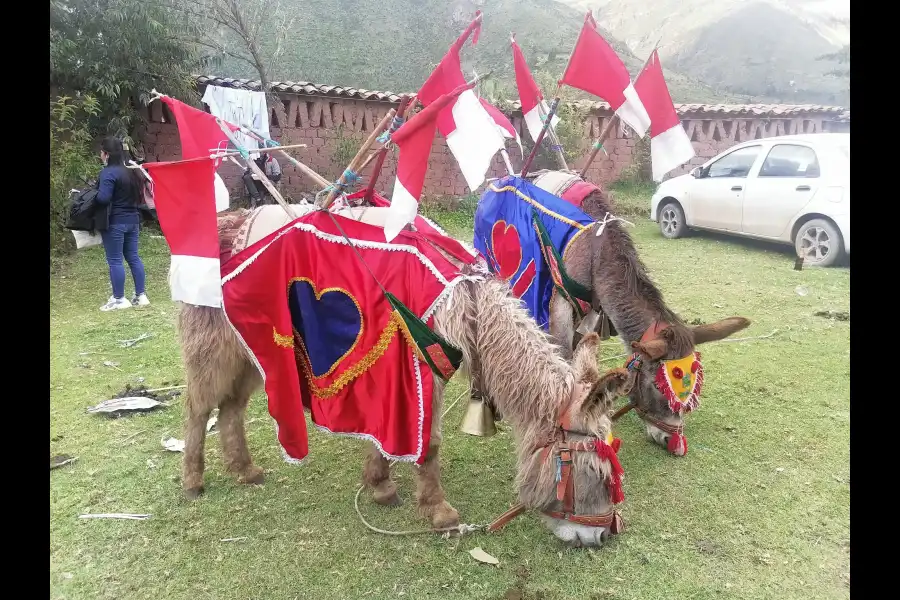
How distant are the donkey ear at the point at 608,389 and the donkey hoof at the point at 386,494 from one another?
55.7 inches

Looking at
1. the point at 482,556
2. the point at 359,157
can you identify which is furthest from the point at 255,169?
the point at 482,556

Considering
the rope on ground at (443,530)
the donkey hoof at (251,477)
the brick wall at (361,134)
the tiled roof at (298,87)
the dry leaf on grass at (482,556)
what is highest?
the tiled roof at (298,87)

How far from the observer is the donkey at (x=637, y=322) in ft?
11.1

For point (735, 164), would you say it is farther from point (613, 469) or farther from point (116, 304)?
point (116, 304)

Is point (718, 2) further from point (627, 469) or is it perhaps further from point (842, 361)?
point (627, 469)

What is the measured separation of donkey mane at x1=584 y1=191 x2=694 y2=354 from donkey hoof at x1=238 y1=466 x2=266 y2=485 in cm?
259

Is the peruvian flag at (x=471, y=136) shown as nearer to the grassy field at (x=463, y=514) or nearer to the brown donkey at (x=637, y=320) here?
the brown donkey at (x=637, y=320)

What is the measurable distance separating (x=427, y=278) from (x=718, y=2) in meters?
3.81

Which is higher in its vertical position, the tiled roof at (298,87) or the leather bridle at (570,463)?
the tiled roof at (298,87)

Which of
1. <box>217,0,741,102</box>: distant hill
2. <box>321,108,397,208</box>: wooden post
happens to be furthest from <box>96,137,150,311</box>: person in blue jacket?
<box>217,0,741,102</box>: distant hill

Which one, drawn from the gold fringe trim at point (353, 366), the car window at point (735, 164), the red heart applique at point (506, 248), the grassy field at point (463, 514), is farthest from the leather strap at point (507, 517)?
the car window at point (735, 164)

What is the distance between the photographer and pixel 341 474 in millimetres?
3559

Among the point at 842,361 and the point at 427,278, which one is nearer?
the point at 427,278
